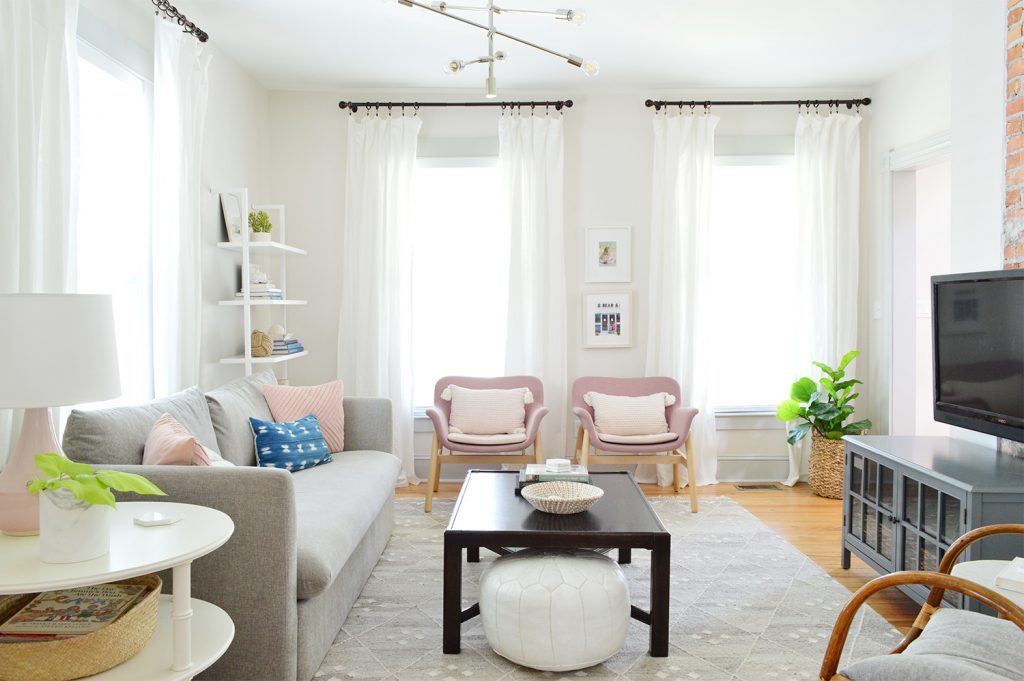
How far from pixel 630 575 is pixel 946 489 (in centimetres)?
132

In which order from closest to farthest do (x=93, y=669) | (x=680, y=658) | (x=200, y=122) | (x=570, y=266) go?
(x=93, y=669)
(x=680, y=658)
(x=200, y=122)
(x=570, y=266)

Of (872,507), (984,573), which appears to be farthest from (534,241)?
(984,573)

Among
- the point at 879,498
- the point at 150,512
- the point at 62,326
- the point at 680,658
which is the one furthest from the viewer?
the point at 879,498

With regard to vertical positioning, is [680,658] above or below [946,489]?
below

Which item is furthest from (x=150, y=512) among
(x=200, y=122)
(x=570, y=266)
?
(x=570, y=266)

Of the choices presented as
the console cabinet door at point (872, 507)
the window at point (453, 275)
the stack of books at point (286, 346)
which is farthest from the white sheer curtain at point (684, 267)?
the stack of books at point (286, 346)

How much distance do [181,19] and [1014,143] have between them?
377cm

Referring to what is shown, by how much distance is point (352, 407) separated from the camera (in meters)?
4.14

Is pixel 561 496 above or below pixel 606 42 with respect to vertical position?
below

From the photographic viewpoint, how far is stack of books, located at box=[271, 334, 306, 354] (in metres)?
4.64

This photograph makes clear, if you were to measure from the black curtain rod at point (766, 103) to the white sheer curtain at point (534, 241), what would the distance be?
0.70m

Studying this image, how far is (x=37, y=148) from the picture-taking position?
2664 millimetres

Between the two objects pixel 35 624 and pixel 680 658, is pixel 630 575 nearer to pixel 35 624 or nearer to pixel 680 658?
pixel 680 658

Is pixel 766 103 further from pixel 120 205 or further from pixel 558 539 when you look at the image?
pixel 120 205
